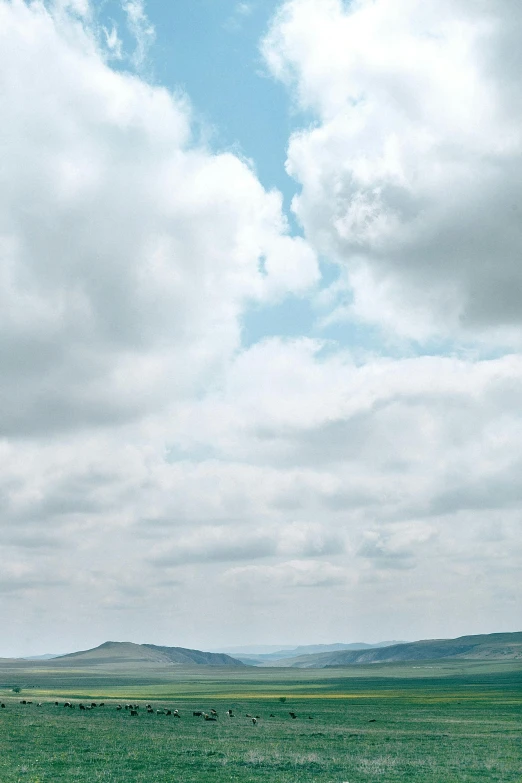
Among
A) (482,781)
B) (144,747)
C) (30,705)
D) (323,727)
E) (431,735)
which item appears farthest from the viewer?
(30,705)

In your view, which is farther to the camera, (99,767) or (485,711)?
(485,711)

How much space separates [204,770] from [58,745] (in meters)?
11.5

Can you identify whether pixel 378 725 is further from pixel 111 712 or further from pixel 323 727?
pixel 111 712

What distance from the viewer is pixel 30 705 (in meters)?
75.8

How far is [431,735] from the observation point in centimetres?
4872

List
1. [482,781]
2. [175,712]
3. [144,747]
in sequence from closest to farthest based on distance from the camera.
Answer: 1. [482,781]
2. [144,747]
3. [175,712]

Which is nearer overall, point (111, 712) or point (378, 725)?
point (378, 725)

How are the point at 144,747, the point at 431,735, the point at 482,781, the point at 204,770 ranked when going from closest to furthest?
the point at 482,781
the point at 204,770
the point at 144,747
the point at 431,735

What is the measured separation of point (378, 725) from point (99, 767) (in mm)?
→ 32385

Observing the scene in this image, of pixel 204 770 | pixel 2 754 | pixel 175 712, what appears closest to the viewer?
pixel 204 770

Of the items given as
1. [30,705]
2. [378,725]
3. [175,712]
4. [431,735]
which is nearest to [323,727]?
[378,725]

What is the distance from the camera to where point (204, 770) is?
1249 inches

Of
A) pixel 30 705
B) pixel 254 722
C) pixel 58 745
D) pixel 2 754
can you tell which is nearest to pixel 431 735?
pixel 254 722

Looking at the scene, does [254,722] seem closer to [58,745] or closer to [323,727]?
[323,727]
